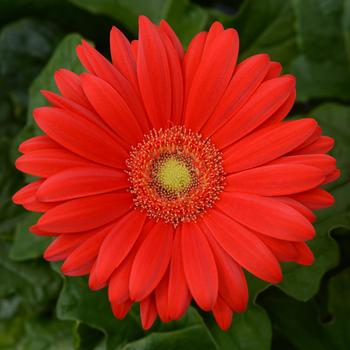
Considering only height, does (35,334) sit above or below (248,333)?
below

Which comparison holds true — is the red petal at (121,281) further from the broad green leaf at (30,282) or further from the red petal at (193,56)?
the broad green leaf at (30,282)

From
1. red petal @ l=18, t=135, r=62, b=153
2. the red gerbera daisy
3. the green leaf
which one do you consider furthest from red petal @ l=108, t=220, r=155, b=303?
the green leaf

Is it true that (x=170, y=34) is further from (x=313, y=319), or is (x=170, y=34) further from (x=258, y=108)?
(x=313, y=319)

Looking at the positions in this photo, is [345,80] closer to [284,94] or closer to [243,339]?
[284,94]

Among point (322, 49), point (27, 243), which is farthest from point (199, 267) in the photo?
point (322, 49)

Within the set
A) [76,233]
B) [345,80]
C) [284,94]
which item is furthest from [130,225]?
[345,80]

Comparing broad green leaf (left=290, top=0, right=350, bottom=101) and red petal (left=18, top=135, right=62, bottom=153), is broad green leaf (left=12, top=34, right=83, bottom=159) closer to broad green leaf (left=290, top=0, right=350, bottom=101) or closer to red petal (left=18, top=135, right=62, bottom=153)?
red petal (left=18, top=135, right=62, bottom=153)
